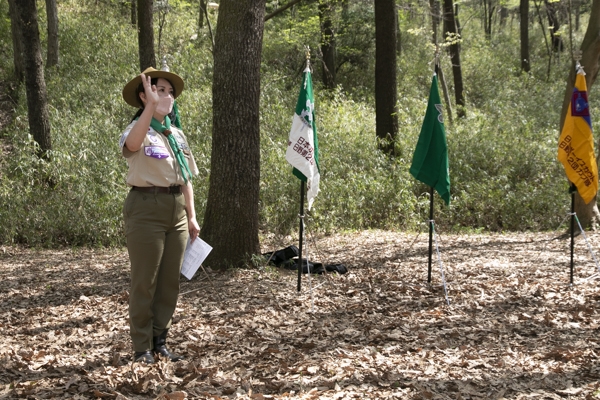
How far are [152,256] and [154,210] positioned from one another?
0.34m

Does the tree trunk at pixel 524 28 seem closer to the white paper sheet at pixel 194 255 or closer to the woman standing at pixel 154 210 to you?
the white paper sheet at pixel 194 255

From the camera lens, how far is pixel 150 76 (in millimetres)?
4344

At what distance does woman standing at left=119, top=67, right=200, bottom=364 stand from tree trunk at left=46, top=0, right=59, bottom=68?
16.5 m

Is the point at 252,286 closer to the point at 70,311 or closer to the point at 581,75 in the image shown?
the point at 70,311

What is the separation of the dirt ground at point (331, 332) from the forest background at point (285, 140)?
3074 millimetres

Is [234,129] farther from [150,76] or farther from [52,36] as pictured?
[52,36]

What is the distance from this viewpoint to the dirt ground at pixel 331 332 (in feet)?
13.6

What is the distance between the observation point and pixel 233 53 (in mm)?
7016

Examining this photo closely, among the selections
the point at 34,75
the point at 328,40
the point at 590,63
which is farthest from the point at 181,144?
the point at 328,40

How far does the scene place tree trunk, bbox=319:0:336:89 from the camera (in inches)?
845

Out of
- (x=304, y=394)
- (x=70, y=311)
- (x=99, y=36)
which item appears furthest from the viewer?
(x=99, y=36)

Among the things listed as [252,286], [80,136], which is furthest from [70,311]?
[80,136]

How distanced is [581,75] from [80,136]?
445 inches

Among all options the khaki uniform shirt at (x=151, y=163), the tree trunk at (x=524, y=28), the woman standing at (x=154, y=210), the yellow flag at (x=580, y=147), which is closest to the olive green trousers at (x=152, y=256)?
the woman standing at (x=154, y=210)
